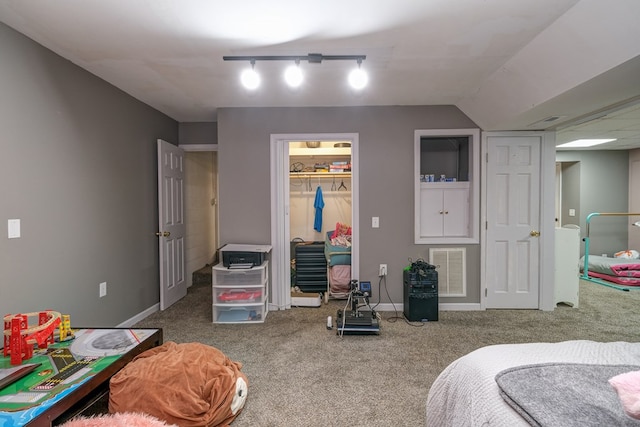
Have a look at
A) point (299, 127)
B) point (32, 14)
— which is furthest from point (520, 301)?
point (32, 14)

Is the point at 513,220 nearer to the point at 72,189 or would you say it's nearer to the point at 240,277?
the point at 240,277

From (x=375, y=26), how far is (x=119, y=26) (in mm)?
1672

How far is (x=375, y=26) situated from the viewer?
6.63 ft

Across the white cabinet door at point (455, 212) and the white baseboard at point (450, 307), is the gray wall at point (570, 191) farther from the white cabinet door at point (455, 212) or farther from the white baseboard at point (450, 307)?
the white baseboard at point (450, 307)

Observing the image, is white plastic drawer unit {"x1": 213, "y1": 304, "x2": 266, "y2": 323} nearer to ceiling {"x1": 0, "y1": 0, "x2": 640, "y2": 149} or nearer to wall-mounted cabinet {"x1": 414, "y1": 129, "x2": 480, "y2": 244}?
wall-mounted cabinet {"x1": 414, "y1": 129, "x2": 480, "y2": 244}

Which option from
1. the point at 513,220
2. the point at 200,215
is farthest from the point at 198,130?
the point at 513,220

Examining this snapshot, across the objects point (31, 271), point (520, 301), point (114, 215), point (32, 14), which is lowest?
point (520, 301)

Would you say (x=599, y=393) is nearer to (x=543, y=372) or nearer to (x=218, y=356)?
(x=543, y=372)

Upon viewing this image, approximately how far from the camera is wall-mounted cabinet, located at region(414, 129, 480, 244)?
361 centimetres

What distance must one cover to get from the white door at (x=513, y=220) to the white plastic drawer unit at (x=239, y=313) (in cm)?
263

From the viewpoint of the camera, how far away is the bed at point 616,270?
462 cm

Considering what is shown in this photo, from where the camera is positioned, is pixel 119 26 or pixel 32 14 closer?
pixel 32 14

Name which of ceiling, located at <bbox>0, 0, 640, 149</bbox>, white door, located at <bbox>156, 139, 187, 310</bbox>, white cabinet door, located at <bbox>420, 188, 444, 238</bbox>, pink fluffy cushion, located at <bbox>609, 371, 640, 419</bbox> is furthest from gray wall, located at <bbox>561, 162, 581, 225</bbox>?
white door, located at <bbox>156, 139, 187, 310</bbox>

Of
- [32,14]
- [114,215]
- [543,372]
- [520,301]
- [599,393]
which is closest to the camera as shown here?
[599,393]
